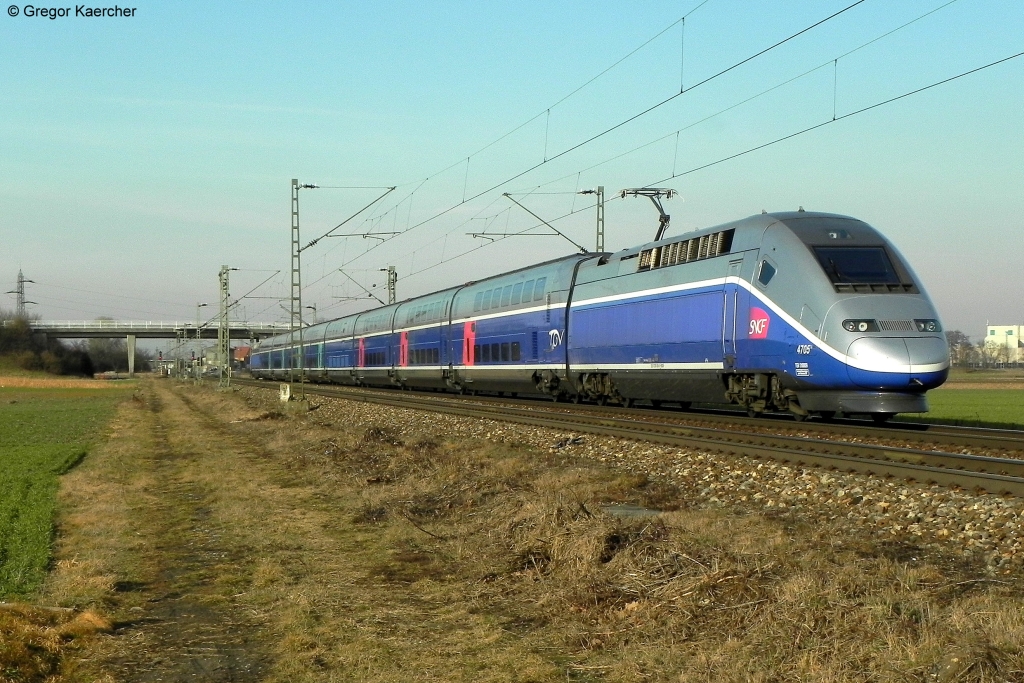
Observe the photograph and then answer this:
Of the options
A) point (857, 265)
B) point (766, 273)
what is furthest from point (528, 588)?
point (766, 273)

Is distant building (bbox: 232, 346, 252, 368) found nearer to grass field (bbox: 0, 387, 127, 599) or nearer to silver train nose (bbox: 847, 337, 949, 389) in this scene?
grass field (bbox: 0, 387, 127, 599)

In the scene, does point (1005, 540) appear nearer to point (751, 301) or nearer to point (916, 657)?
point (916, 657)

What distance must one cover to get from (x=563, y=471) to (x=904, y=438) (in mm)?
6594

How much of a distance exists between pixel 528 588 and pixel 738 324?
1404 cm

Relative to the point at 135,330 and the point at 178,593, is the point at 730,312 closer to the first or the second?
the point at 178,593

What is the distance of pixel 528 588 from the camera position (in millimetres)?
8969

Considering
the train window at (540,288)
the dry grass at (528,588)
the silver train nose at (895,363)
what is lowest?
the dry grass at (528,588)

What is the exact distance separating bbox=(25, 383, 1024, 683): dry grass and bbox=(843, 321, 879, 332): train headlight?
5.99 metres

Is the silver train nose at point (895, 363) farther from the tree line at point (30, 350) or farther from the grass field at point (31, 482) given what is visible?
the tree line at point (30, 350)

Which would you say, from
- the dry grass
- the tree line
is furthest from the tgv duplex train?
the tree line

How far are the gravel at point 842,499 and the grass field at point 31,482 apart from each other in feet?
25.6

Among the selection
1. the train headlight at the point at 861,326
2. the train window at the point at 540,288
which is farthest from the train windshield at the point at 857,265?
the train window at the point at 540,288

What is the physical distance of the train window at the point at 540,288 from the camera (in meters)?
34.9

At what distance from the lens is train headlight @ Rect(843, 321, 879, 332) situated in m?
18.5
